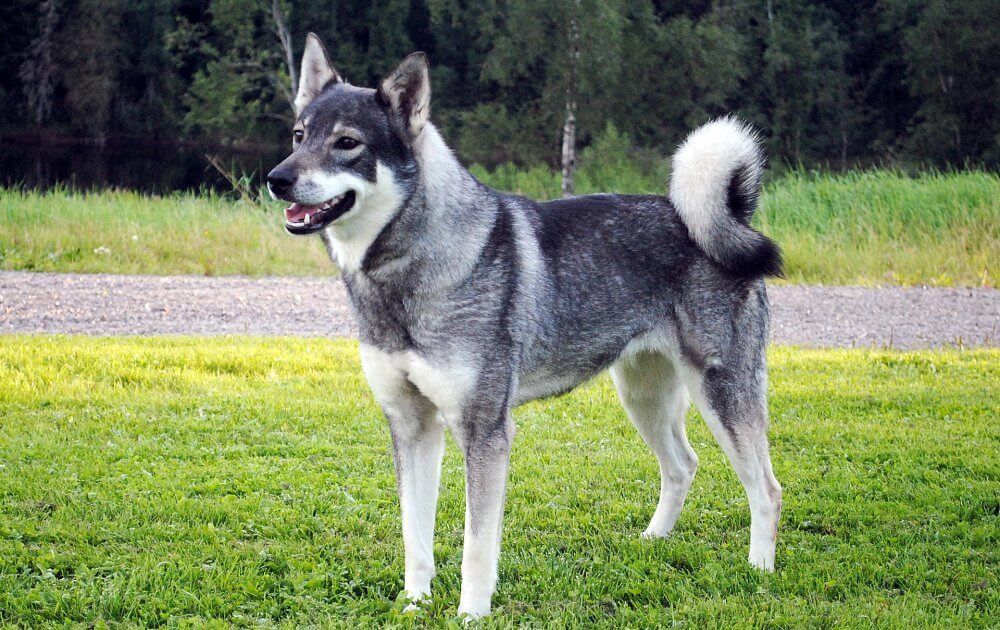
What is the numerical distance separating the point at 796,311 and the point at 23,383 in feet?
23.1

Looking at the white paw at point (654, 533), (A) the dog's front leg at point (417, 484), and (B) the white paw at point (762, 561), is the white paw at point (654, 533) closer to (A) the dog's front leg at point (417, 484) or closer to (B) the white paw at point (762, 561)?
(B) the white paw at point (762, 561)

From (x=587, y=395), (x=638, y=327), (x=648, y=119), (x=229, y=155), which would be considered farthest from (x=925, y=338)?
(x=229, y=155)

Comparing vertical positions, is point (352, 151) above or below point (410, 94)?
below

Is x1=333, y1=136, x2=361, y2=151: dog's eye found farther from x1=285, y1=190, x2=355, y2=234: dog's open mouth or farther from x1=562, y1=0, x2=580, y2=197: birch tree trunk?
x1=562, y1=0, x2=580, y2=197: birch tree trunk

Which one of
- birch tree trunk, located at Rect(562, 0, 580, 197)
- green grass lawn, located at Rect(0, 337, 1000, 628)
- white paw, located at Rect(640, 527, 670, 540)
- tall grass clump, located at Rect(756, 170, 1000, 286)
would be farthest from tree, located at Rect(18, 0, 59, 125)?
white paw, located at Rect(640, 527, 670, 540)

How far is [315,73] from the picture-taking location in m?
4.05

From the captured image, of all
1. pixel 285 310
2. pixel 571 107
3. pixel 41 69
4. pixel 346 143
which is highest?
pixel 346 143

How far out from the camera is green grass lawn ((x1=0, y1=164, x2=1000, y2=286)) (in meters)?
11.8

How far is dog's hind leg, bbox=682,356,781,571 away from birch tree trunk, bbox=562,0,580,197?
802 inches

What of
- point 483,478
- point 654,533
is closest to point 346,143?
point 483,478

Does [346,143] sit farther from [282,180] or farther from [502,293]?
[502,293]

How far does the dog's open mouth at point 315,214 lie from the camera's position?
3582mm

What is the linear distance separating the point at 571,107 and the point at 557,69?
1.17 meters

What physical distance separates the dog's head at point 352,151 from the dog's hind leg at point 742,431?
1.60 m
